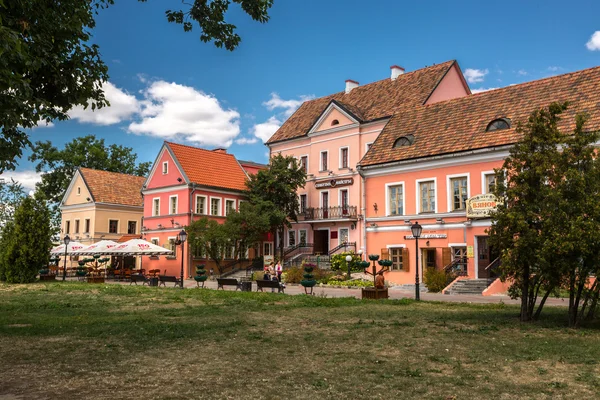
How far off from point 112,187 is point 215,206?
1504 cm

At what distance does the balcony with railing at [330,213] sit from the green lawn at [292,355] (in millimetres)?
21498

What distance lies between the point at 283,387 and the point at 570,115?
23256 millimetres

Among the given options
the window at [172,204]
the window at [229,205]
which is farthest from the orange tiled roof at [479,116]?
the window at [172,204]

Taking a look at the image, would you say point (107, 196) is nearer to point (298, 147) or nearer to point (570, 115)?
point (298, 147)

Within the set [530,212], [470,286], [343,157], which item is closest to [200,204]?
[343,157]

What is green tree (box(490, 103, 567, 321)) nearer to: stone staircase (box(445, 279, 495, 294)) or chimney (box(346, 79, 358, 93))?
stone staircase (box(445, 279, 495, 294))

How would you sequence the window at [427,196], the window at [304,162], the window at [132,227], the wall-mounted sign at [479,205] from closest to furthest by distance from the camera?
the wall-mounted sign at [479,205], the window at [427,196], the window at [304,162], the window at [132,227]

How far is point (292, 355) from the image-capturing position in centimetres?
920

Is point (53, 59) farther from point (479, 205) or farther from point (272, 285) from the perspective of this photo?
point (479, 205)

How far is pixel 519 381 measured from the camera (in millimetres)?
7344

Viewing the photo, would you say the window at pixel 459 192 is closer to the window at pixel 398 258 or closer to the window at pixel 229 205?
the window at pixel 398 258

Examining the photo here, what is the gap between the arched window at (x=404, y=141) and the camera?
1258 inches

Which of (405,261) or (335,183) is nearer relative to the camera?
(405,261)

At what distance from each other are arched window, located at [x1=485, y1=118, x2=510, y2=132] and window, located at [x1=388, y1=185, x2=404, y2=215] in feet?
19.3
